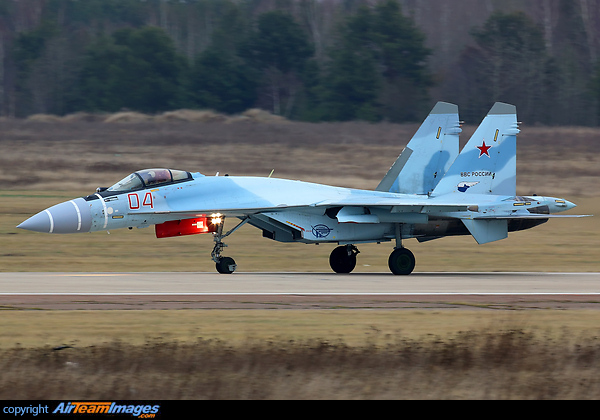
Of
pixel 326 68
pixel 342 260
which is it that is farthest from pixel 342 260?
pixel 326 68

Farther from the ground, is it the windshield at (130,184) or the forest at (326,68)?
the forest at (326,68)

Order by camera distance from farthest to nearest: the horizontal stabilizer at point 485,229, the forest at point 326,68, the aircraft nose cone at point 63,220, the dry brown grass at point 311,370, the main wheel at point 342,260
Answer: the forest at point 326,68 → the main wheel at point 342,260 → the horizontal stabilizer at point 485,229 → the aircraft nose cone at point 63,220 → the dry brown grass at point 311,370

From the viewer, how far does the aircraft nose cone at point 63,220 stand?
17.6 meters

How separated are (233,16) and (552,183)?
2664 cm

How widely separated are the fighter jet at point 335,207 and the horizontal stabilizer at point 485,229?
0.9 inches

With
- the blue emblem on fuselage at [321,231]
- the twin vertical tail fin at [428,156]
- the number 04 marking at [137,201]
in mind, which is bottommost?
the blue emblem on fuselage at [321,231]

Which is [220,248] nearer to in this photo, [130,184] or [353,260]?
[130,184]

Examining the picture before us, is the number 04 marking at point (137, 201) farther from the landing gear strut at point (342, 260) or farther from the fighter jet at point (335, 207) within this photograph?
the landing gear strut at point (342, 260)

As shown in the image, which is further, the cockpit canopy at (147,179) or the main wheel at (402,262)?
the main wheel at (402,262)

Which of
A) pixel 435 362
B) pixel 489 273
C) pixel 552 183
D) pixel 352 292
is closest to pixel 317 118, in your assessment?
pixel 552 183

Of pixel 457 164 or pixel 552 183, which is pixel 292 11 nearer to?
pixel 552 183

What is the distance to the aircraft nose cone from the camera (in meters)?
17.6
